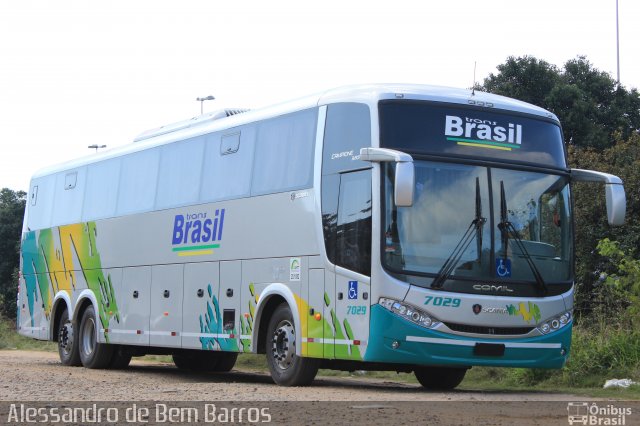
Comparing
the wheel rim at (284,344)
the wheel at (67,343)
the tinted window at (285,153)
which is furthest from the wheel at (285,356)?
the wheel at (67,343)

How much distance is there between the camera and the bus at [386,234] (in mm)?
14188

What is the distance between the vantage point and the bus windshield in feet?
46.5

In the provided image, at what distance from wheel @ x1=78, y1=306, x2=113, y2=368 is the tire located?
1400 mm

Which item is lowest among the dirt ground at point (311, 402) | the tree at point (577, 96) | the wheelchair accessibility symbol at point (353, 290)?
the dirt ground at point (311, 402)

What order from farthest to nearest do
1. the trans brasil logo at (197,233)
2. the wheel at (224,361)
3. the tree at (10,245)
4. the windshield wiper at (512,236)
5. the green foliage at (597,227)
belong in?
the tree at (10,245) → the green foliage at (597,227) → the wheel at (224,361) → the trans brasil logo at (197,233) → the windshield wiper at (512,236)

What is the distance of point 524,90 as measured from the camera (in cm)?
5000

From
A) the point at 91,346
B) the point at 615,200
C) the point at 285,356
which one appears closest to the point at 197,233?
the point at 285,356

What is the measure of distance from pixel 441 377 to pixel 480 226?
10.0 feet

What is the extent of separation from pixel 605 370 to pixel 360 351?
196 inches

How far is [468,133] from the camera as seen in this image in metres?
14.9

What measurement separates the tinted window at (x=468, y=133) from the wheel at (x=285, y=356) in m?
3.03

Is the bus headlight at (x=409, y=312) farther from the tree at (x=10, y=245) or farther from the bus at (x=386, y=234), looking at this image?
the tree at (x=10, y=245)

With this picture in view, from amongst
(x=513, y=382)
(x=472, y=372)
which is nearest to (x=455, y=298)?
(x=513, y=382)


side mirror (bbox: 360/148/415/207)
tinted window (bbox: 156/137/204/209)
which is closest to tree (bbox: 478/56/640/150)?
tinted window (bbox: 156/137/204/209)
